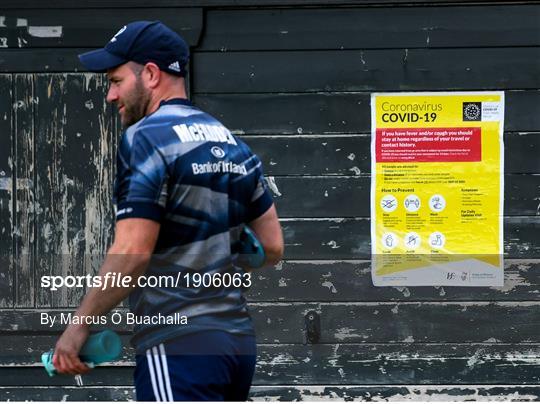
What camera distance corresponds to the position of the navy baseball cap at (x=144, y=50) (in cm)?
372

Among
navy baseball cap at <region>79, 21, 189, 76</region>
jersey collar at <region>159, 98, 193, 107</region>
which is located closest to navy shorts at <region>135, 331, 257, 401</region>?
jersey collar at <region>159, 98, 193, 107</region>

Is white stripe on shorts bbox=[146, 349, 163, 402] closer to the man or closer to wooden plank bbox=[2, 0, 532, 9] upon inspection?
the man

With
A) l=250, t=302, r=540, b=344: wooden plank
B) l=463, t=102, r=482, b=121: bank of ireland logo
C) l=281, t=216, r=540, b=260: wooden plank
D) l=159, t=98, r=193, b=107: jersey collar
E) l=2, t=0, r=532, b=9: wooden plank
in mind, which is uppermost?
l=2, t=0, r=532, b=9: wooden plank

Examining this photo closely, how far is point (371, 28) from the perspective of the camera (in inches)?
251

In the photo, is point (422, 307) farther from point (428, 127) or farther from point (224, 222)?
point (224, 222)

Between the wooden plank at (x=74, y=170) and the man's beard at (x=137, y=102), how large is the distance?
2.73 metres

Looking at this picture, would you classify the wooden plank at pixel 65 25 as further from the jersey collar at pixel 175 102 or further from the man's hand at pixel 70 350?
the man's hand at pixel 70 350

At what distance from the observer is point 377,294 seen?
645 centimetres

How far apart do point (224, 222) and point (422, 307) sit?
3.04 metres

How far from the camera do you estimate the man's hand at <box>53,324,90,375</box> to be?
Result: 341 centimetres

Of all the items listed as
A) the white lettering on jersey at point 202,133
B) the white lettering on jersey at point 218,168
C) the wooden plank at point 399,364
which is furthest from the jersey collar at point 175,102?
the wooden plank at point 399,364

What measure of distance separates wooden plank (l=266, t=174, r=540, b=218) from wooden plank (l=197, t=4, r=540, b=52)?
0.73 meters

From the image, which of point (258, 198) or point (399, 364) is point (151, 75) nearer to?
point (258, 198)

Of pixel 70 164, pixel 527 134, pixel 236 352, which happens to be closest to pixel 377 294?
pixel 527 134
